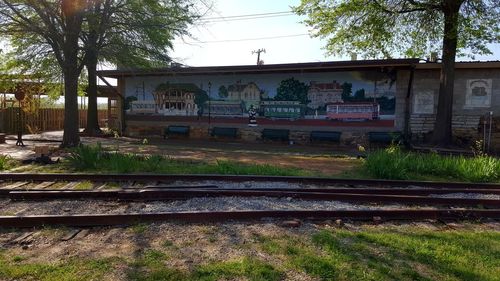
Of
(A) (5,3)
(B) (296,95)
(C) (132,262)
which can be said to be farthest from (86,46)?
(C) (132,262)

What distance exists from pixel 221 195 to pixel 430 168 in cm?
708

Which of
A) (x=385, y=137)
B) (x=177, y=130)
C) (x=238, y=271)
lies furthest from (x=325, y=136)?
(x=238, y=271)

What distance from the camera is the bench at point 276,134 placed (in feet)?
73.2

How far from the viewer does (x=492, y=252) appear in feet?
17.8

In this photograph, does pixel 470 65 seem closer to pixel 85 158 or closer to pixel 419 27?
pixel 419 27

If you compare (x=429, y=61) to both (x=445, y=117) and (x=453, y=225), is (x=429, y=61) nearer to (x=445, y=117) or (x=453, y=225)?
(x=445, y=117)

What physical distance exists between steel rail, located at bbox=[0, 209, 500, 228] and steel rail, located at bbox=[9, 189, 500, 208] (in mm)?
915

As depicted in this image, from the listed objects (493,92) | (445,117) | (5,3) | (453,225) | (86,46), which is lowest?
(453,225)

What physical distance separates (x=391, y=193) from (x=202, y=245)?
5146mm

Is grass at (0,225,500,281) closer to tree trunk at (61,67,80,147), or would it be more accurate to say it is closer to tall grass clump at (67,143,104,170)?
tall grass clump at (67,143,104,170)

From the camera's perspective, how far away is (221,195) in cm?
820

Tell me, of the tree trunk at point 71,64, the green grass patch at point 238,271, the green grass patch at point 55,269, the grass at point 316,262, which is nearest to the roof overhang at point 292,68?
the tree trunk at point 71,64

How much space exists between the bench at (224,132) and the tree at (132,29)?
6346 mm

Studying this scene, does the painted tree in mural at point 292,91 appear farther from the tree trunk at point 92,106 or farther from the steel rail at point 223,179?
the steel rail at point 223,179
